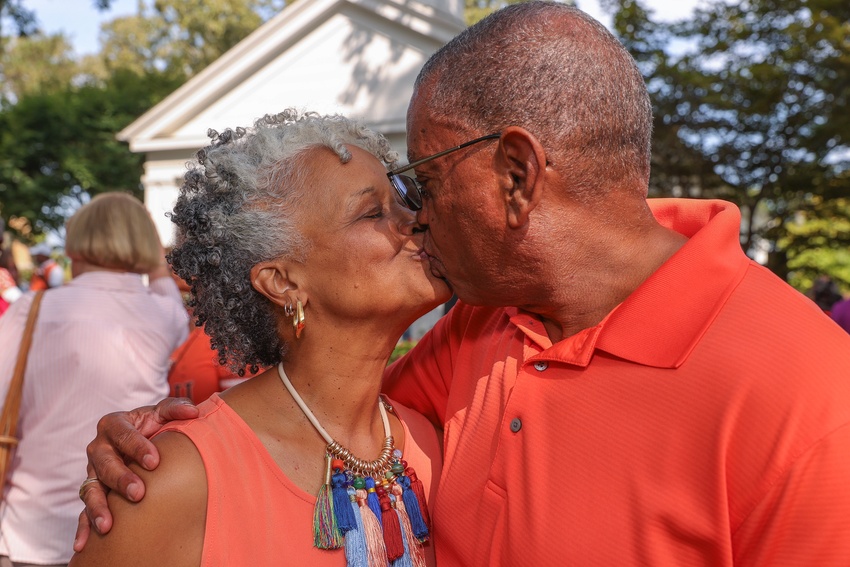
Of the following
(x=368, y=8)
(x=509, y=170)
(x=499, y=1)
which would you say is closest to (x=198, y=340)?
(x=509, y=170)

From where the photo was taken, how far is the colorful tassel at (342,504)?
91.9 inches

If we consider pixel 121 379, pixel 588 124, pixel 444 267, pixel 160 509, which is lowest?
pixel 121 379

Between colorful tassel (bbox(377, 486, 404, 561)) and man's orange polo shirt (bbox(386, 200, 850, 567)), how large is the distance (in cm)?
13

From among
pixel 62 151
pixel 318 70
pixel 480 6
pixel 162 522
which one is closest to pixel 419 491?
pixel 162 522

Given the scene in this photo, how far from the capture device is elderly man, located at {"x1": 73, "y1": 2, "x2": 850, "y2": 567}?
1700mm

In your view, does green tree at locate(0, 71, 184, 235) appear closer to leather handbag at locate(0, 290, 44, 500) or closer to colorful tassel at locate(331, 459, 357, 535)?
leather handbag at locate(0, 290, 44, 500)

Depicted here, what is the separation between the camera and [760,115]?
12.3 meters

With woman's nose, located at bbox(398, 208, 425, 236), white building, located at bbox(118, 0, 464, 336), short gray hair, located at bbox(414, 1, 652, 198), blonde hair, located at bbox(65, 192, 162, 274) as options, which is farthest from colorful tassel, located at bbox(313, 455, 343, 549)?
white building, located at bbox(118, 0, 464, 336)

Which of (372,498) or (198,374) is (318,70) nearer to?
(198,374)

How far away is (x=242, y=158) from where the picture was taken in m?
2.57

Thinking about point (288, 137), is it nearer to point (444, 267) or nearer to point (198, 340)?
point (444, 267)

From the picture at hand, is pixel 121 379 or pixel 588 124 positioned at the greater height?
pixel 588 124

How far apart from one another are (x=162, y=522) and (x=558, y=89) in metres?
1.53

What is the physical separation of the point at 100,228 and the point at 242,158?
8.98ft
